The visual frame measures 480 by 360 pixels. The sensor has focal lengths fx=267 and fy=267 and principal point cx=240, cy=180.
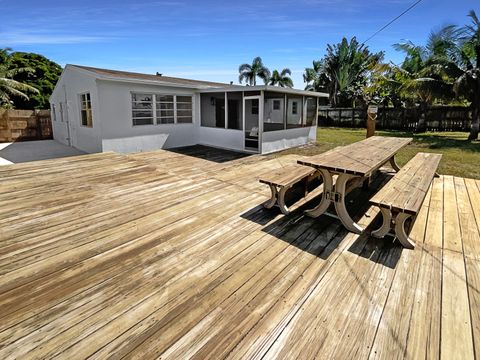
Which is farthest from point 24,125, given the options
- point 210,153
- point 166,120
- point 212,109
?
point 210,153

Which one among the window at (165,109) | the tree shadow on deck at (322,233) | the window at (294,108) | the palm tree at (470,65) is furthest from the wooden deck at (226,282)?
the window at (294,108)

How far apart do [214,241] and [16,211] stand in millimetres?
3149

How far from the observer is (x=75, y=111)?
10328mm

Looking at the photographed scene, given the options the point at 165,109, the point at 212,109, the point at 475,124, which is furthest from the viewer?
the point at 212,109

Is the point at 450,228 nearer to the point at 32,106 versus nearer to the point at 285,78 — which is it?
the point at 32,106

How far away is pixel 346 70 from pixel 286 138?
17729mm

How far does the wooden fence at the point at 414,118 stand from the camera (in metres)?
Result: 15.6

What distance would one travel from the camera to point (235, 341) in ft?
5.80

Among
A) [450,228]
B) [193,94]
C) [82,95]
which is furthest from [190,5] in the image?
[450,228]

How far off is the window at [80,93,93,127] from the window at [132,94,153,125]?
144 centimetres

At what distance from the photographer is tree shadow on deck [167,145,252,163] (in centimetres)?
827

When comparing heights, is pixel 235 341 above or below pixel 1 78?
below

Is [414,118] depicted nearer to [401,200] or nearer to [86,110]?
[401,200]

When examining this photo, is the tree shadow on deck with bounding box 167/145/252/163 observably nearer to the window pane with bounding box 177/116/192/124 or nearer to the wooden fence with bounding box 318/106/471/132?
the window pane with bounding box 177/116/192/124
